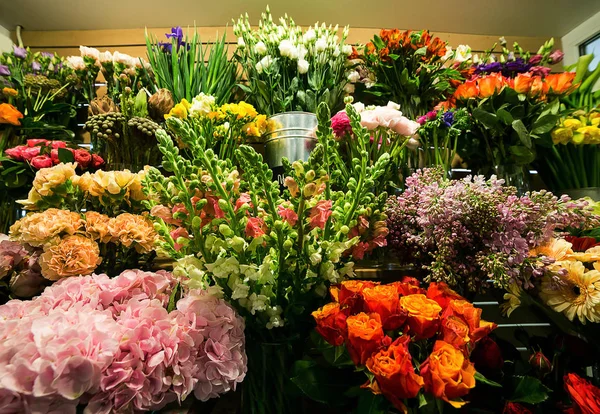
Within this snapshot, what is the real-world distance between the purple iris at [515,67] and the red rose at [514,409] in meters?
1.16

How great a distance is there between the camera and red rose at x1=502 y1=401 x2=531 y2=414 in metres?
0.55

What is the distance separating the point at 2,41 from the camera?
4.71 feet

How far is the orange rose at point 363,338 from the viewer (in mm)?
510

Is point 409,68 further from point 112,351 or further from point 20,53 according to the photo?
point 20,53

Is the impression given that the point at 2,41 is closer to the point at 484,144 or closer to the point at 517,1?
the point at 484,144

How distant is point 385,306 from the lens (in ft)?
1.82

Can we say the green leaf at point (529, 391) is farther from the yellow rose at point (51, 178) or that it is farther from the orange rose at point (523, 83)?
the yellow rose at point (51, 178)

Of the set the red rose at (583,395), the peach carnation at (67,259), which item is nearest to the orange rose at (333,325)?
the red rose at (583,395)

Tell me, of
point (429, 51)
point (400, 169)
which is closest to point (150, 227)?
point (400, 169)

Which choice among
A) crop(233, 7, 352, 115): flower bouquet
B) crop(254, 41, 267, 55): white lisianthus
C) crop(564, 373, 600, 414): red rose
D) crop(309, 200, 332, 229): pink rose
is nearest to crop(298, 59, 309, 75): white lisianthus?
crop(233, 7, 352, 115): flower bouquet

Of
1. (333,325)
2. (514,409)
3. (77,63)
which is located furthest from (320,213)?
(77,63)

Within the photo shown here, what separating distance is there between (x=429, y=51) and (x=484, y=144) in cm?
37

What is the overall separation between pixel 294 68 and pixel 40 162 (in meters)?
0.83

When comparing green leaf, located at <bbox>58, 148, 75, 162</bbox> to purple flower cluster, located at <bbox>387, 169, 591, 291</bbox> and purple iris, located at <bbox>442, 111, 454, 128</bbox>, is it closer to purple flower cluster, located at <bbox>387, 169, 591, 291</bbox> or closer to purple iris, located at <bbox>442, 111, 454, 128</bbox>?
purple flower cluster, located at <bbox>387, 169, 591, 291</bbox>
